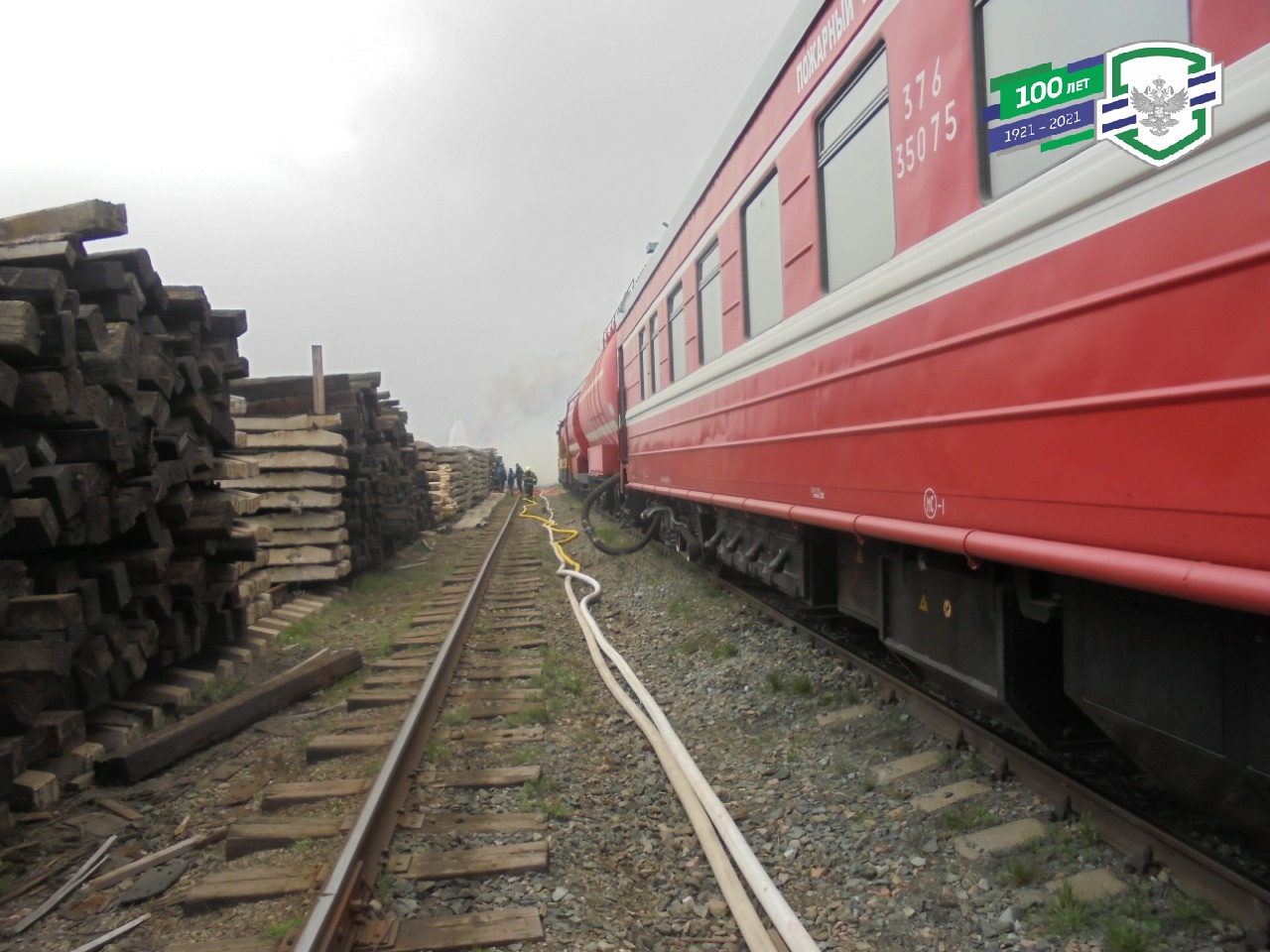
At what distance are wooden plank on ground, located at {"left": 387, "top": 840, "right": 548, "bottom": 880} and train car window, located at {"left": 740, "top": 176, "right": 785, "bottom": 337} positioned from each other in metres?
2.96

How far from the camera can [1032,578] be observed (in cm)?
284

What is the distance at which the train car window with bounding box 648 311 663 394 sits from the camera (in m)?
9.16

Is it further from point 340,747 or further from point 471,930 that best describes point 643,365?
point 471,930

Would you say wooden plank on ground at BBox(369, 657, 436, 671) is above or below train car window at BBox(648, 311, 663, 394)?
below

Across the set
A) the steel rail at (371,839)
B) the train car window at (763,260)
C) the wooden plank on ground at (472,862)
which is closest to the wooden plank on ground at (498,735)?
the steel rail at (371,839)

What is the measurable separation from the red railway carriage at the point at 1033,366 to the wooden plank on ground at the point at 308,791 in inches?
97.2

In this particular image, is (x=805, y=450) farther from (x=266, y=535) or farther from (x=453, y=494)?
(x=453, y=494)

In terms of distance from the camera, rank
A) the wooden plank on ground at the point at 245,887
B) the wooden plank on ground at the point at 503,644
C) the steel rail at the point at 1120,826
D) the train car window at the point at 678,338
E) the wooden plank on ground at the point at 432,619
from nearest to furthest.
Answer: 1. the steel rail at the point at 1120,826
2. the wooden plank on ground at the point at 245,887
3. the wooden plank on ground at the point at 503,644
4. the train car window at the point at 678,338
5. the wooden plank on ground at the point at 432,619

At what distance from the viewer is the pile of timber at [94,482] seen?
3869 millimetres

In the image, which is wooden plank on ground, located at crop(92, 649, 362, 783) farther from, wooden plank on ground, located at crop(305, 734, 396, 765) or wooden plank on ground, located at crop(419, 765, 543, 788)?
wooden plank on ground, located at crop(419, 765, 543, 788)

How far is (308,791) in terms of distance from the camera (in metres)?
3.97

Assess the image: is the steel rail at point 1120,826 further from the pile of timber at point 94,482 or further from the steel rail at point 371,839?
the pile of timber at point 94,482

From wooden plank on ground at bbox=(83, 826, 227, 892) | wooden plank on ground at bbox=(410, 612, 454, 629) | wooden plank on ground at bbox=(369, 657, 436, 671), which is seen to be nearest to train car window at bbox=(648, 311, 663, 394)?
wooden plank on ground at bbox=(410, 612, 454, 629)

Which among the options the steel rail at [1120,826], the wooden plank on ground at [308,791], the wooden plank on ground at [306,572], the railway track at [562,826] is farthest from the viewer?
the wooden plank on ground at [306,572]
